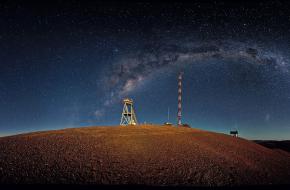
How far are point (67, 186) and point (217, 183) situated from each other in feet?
26.8

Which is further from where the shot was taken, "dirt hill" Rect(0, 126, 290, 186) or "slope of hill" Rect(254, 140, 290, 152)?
"slope of hill" Rect(254, 140, 290, 152)

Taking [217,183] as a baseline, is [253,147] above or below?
above

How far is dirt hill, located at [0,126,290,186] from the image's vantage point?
17000 mm

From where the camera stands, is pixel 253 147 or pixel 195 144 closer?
pixel 195 144

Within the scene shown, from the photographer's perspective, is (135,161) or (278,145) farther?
(278,145)

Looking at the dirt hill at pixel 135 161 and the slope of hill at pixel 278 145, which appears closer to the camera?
the dirt hill at pixel 135 161

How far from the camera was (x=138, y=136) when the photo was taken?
985 inches

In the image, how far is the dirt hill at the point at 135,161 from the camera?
669 inches

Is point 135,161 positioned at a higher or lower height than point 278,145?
lower

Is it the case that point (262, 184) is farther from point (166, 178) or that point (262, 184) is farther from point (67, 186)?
point (67, 186)

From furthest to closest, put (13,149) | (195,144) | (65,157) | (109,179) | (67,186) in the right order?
(195,144)
(13,149)
(65,157)
(109,179)
(67,186)

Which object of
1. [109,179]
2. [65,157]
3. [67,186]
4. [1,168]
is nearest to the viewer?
[67,186]

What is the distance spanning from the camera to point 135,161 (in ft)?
63.0

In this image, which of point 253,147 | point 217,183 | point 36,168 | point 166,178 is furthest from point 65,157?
point 253,147
